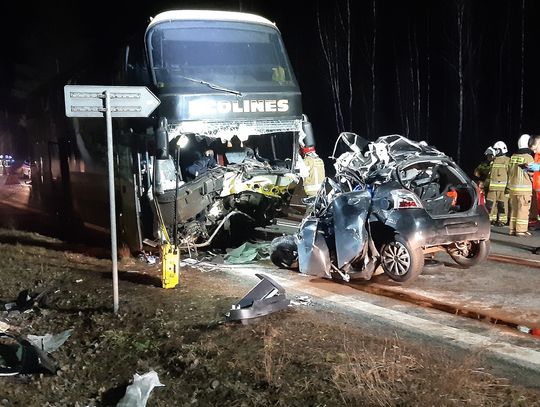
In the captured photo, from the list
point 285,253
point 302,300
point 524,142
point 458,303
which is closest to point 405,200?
point 458,303

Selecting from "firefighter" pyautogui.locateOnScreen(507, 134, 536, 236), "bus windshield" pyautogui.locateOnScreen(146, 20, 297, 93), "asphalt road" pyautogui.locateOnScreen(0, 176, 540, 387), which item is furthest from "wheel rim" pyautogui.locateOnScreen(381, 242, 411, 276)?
"firefighter" pyautogui.locateOnScreen(507, 134, 536, 236)

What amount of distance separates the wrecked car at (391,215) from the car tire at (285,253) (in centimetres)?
48

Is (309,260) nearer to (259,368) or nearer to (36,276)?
(259,368)

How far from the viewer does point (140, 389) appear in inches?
175

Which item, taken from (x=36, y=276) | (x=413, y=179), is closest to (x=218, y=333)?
(x=413, y=179)

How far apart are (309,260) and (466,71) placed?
22.1 m

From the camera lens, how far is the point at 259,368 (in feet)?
14.6

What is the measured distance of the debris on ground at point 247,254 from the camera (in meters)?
8.85

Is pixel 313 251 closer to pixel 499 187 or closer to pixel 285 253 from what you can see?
pixel 285 253

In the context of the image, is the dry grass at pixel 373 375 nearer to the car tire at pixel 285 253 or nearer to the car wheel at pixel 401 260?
the car wheel at pixel 401 260

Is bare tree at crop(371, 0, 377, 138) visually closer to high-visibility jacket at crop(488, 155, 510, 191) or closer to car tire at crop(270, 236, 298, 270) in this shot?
high-visibility jacket at crop(488, 155, 510, 191)

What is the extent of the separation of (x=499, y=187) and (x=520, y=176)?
1.36 metres

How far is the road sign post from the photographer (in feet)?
19.7

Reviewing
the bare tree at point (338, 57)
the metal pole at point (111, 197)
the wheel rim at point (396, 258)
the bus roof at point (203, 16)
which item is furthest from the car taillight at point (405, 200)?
the bare tree at point (338, 57)
